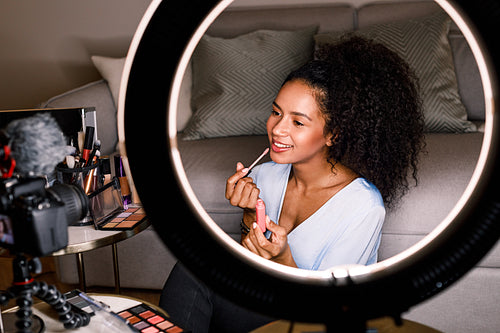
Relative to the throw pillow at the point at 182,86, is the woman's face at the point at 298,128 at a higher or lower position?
lower

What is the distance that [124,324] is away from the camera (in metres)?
0.55

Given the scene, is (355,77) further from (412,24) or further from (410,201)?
(412,24)

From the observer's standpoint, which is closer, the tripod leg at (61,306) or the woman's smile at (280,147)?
the tripod leg at (61,306)

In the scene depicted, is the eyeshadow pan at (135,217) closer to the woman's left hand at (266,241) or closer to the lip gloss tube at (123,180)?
the lip gloss tube at (123,180)

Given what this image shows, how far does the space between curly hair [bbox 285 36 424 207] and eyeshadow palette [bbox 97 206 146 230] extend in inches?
18.4

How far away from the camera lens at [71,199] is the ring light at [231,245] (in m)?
0.12

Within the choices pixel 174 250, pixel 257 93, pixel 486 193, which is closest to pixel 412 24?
pixel 257 93

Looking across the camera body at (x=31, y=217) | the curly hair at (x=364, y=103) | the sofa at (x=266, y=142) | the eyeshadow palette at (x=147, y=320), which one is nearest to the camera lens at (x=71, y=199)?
the camera body at (x=31, y=217)

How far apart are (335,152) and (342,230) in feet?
0.51

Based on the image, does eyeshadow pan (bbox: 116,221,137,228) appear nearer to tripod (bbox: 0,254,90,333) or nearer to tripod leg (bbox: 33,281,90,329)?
tripod leg (bbox: 33,281,90,329)

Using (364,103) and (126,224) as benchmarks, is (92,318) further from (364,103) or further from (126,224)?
(364,103)

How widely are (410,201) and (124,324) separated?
2.48ft

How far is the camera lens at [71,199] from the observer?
0.37 metres

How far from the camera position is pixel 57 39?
1.96 metres
